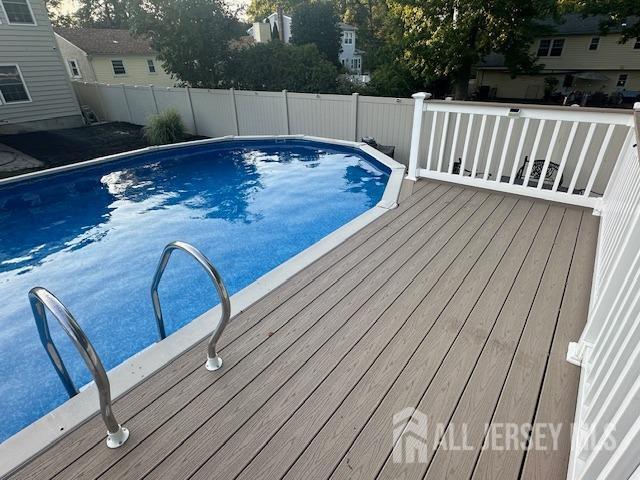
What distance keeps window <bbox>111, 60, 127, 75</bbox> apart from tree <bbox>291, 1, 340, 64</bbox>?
960 centimetres

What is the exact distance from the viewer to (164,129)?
34.7 ft

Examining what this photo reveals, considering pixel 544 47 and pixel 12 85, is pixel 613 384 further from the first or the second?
pixel 544 47

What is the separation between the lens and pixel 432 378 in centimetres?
182

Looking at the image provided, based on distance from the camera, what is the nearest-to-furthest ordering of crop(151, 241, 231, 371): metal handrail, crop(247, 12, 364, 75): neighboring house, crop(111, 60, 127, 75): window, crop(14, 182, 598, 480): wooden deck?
crop(14, 182, 598, 480): wooden deck
crop(151, 241, 231, 371): metal handrail
crop(111, 60, 127, 75): window
crop(247, 12, 364, 75): neighboring house

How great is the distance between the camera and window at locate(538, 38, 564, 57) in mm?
22000

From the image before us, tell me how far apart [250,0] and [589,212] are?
41182mm

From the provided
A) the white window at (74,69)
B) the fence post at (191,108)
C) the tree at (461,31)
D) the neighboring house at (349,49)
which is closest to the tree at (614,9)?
the tree at (461,31)

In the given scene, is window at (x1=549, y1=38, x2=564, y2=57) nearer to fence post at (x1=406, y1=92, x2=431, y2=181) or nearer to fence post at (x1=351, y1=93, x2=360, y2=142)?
fence post at (x1=351, y1=93, x2=360, y2=142)

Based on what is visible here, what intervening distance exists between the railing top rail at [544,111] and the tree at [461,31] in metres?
12.5

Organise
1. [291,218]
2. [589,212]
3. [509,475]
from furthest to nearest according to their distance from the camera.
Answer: [291,218], [589,212], [509,475]

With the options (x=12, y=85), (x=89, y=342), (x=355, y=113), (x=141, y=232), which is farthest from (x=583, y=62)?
(x=12, y=85)

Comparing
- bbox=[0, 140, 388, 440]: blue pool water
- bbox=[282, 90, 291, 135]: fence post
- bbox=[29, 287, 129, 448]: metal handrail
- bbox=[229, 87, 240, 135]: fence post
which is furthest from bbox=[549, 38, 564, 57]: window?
bbox=[29, 287, 129, 448]: metal handrail

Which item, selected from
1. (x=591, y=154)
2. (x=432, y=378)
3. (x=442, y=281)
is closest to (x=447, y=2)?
(x=591, y=154)

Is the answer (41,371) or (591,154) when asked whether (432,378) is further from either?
(591,154)
